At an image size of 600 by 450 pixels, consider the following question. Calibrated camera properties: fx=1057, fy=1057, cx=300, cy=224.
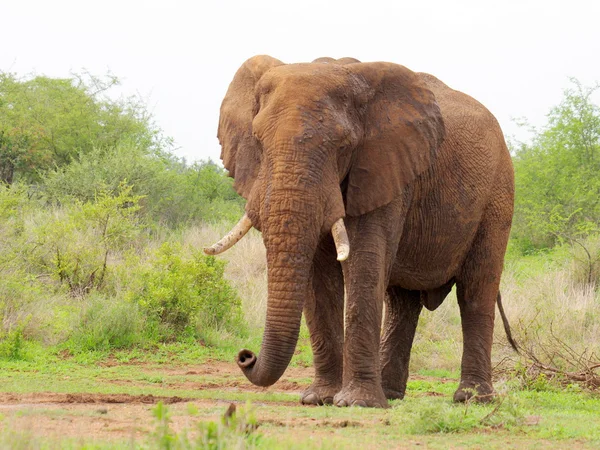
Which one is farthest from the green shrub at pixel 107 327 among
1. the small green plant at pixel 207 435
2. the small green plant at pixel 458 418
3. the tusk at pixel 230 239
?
the small green plant at pixel 207 435

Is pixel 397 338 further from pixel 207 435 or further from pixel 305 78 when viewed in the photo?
pixel 207 435

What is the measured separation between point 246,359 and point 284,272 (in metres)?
0.68

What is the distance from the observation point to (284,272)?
718cm

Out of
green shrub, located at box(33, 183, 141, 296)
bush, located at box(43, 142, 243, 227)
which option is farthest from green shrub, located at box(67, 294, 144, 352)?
→ bush, located at box(43, 142, 243, 227)

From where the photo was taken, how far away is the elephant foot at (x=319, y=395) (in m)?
8.56

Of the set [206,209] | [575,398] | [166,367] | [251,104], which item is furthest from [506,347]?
[206,209]

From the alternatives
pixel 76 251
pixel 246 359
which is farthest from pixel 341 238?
pixel 76 251

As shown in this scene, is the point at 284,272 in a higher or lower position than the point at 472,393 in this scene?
higher

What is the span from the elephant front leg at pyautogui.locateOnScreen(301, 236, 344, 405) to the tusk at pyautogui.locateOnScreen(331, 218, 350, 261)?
90 centimetres

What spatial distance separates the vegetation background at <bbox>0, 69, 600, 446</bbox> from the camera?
12984 millimetres

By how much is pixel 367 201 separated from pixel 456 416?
6.15 ft

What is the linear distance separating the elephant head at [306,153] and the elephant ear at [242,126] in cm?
1

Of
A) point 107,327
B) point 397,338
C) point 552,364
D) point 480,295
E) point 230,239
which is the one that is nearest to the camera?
point 230,239

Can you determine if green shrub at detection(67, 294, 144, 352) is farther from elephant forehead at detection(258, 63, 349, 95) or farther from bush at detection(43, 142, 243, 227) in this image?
bush at detection(43, 142, 243, 227)
